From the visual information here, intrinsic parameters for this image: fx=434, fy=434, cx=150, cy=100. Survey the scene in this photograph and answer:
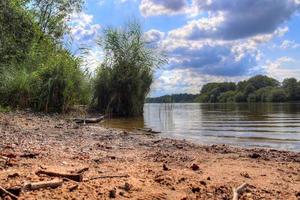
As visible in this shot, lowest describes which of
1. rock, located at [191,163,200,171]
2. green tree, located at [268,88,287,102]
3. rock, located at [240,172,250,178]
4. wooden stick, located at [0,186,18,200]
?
rock, located at [240,172,250,178]

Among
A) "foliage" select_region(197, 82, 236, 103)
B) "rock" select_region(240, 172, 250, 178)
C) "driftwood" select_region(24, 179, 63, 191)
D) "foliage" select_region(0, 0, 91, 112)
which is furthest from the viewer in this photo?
"foliage" select_region(197, 82, 236, 103)

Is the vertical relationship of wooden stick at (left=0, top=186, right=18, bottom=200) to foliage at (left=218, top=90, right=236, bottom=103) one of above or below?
below

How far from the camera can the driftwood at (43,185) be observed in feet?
15.0

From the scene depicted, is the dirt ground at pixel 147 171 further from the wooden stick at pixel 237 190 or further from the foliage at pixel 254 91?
the foliage at pixel 254 91

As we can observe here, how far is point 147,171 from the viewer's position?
6090mm

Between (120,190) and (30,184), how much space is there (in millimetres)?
988

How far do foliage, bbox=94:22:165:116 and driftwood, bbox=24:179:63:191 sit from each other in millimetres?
19254

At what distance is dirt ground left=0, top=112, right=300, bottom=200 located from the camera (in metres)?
4.88

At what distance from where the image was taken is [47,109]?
63.7 feet

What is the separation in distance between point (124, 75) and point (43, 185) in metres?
19.8

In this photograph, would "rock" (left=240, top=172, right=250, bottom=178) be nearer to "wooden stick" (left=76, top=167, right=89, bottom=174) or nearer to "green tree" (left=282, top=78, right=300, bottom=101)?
"wooden stick" (left=76, top=167, right=89, bottom=174)

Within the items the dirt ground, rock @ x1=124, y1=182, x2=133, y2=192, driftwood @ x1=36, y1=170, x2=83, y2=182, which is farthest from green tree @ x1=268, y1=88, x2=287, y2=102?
driftwood @ x1=36, y1=170, x2=83, y2=182

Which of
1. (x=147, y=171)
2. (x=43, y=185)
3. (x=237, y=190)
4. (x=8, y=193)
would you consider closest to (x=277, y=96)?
(x=147, y=171)

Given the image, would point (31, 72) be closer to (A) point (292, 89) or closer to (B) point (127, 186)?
(B) point (127, 186)
